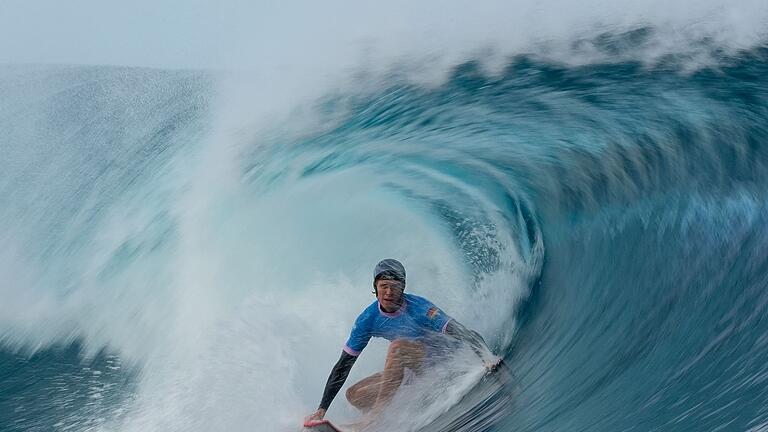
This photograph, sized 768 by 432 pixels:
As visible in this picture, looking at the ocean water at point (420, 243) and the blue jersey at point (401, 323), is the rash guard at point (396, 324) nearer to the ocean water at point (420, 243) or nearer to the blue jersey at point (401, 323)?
the blue jersey at point (401, 323)

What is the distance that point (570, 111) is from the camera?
7.45m

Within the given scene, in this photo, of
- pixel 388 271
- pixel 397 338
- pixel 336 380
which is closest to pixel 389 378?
pixel 397 338

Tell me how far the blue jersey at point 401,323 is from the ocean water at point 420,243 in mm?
287

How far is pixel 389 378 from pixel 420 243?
2512 millimetres

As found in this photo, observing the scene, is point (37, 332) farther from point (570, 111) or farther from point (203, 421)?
point (570, 111)

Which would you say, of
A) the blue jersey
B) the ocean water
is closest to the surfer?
the blue jersey

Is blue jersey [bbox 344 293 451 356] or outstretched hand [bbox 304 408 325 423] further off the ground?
blue jersey [bbox 344 293 451 356]

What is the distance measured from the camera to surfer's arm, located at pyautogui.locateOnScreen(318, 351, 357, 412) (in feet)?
17.0

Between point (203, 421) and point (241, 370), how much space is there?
0.47 meters

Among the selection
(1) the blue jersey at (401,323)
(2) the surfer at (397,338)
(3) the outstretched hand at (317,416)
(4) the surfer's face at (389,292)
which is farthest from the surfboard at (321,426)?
(4) the surfer's face at (389,292)

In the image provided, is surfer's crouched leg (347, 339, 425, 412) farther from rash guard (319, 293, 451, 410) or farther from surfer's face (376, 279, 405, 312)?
surfer's face (376, 279, 405, 312)

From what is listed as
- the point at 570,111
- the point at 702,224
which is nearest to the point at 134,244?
the point at 570,111

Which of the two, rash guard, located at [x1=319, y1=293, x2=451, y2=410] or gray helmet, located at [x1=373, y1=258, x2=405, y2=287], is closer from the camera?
gray helmet, located at [x1=373, y1=258, x2=405, y2=287]

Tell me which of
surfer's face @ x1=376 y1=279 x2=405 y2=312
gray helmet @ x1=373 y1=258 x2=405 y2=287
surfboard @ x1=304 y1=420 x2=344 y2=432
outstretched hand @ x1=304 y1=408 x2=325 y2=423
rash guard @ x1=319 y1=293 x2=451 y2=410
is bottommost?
surfboard @ x1=304 y1=420 x2=344 y2=432
